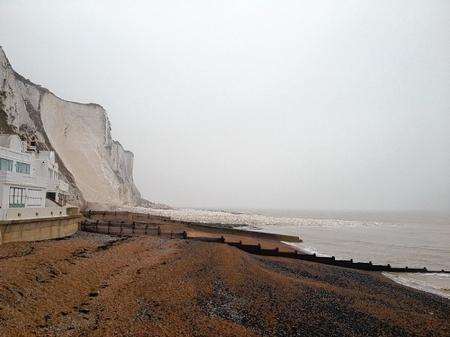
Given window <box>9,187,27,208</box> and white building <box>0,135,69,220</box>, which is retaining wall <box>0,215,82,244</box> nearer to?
white building <box>0,135,69,220</box>

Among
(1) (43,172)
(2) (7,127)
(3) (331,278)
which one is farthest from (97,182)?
(3) (331,278)

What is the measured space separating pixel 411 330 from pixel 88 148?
83357mm

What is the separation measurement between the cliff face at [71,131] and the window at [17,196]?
3315 cm

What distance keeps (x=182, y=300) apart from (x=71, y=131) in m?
77.4

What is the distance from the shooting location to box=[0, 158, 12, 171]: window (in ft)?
69.4

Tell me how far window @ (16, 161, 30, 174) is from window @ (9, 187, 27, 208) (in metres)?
1.62

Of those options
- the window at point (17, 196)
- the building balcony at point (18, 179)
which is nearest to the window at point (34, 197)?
the building balcony at point (18, 179)

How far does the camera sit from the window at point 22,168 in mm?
23297

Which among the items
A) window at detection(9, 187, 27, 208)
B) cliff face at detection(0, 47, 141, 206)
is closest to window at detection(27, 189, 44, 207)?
window at detection(9, 187, 27, 208)

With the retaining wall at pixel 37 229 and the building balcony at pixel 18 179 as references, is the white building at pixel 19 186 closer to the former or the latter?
the building balcony at pixel 18 179

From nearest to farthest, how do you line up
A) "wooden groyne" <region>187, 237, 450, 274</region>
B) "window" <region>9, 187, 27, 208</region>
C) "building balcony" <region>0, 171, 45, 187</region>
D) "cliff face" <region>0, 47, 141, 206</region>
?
"building balcony" <region>0, 171, 45, 187</region> < "window" <region>9, 187, 27, 208</region> < "wooden groyne" <region>187, 237, 450, 274</region> < "cliff face" <region>0, 47, 141, 206</region>

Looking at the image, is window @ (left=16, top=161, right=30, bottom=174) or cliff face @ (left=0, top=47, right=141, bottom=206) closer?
window @ (left=16, top=161, right=30, bottom=174)

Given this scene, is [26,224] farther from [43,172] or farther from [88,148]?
[88,148]

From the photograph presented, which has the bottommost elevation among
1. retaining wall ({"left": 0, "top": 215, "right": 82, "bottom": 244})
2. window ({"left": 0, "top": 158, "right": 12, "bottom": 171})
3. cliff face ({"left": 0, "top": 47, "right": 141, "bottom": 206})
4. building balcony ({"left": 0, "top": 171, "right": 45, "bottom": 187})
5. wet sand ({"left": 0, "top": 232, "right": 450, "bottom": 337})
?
wet sand ({"left": 0, "top": 232, "right": 450, "bottom": 337})
